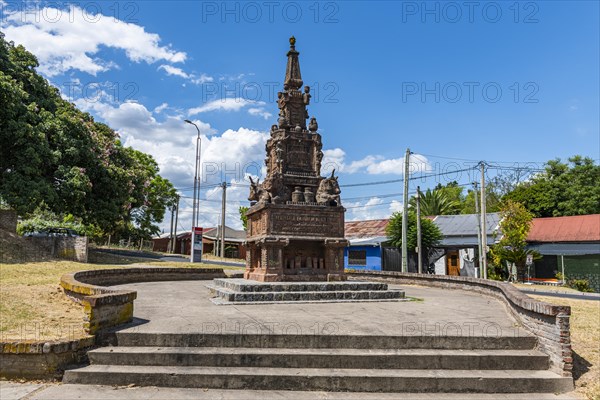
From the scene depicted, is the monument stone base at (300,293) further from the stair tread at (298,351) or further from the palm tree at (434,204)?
the palm tree at (434,204)

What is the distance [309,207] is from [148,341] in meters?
7.33

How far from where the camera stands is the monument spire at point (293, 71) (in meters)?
14.5

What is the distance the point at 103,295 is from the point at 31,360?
1.22 m

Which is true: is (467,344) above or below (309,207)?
below

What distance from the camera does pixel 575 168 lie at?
124 feet

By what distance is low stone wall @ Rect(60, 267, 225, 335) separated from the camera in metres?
6.16

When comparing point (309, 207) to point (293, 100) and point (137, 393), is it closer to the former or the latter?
point (293, 100)

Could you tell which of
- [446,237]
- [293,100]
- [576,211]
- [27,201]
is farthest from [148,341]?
[576,211]

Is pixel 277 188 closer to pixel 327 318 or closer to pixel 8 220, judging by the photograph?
pixel 327 318

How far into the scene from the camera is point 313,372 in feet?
18.6

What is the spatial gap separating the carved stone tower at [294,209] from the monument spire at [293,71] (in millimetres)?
34

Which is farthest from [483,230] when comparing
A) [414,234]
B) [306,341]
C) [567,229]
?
[306,341]

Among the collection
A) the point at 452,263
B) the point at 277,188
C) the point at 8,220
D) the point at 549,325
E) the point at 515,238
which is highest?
the point at 277,188

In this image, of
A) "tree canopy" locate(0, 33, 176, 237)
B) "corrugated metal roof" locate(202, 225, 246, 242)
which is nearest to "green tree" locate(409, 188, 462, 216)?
"corrugated metal roof" locate(202, 225, 246, 242)
